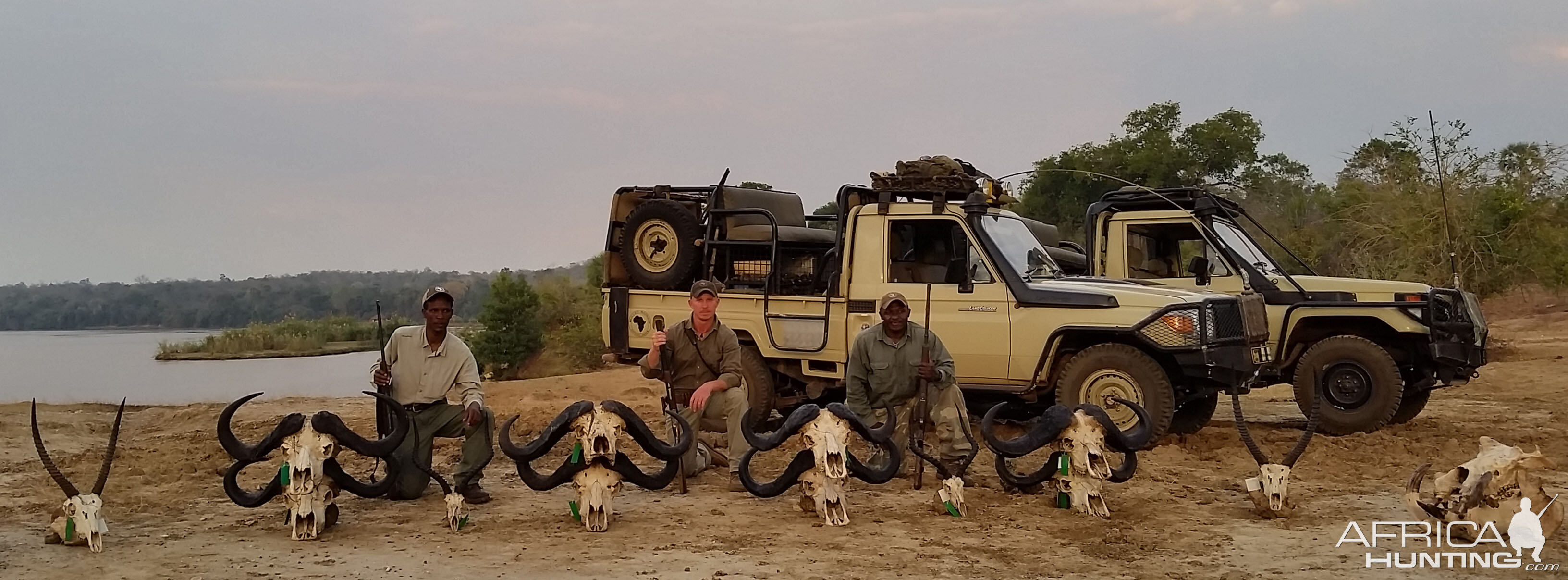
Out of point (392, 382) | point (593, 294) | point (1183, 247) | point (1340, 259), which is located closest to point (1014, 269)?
point (1183, 247)

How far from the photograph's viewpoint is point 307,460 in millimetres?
6410

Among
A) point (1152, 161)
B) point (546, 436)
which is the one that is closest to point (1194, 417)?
point (546, 436)

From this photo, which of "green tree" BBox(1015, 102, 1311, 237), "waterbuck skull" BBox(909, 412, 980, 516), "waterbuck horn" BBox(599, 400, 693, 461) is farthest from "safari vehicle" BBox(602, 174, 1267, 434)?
"green tree" BBox(1015, 102, 1311, 237)

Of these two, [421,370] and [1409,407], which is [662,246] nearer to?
[421,370]

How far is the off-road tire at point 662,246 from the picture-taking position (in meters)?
10.1

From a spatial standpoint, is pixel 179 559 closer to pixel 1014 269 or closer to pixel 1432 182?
pixel 1014 269

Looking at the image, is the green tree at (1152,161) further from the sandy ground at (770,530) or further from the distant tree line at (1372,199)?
the sandy ground at (770,530)

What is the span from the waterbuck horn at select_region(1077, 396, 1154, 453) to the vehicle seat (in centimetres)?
338

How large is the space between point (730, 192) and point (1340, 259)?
60.7ft

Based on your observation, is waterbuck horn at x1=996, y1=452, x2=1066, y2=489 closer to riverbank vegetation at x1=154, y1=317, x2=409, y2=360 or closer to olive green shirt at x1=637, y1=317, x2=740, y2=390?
olive green shirt at x1=637, y1=317, x2=740, y2=390

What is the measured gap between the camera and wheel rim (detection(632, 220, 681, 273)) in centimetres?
1024

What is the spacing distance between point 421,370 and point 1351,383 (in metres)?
7.55

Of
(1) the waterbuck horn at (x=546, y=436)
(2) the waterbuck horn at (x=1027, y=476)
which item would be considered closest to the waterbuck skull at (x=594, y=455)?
(1) the waterbuck horn at (x=546, y=436)

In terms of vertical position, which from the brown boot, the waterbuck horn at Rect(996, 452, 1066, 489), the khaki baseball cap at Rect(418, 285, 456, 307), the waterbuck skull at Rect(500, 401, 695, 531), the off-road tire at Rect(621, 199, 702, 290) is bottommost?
the brown boot
